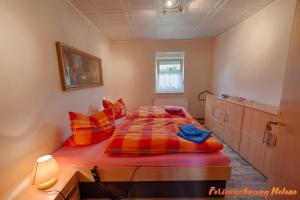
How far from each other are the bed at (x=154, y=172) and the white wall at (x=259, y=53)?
145 cm

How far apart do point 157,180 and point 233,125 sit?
1765mm

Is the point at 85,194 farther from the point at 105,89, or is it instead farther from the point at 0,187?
the point at 105,89

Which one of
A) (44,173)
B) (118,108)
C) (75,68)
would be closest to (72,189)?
(44,173)

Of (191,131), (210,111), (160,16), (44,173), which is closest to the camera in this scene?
(44,173)

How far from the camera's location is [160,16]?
2.47 m

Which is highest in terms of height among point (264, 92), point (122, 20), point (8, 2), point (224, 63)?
point (122, 20)

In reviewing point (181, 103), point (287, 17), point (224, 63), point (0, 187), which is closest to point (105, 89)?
point (181, 103)

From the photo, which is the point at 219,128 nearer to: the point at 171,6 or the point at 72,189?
the point at 171,6

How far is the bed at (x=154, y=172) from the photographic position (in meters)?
1.43

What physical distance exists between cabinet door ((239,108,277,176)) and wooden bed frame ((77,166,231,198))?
2.59 feet

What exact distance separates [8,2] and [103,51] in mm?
2228

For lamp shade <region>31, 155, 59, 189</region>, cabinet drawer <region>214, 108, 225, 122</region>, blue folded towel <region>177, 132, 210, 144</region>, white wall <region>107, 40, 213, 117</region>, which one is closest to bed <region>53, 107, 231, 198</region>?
blue folded towel <region>177, 132, 210, 144</region>

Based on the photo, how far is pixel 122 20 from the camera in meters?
2.60

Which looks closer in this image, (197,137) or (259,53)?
(197,137)
